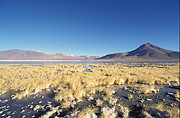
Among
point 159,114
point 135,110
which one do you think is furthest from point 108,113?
point 159,114

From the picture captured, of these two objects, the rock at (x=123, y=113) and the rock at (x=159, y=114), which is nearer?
the rock at (x=159, y=114)

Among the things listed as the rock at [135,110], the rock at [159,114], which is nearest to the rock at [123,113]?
the rock at [135,110]

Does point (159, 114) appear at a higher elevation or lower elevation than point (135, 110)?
higher

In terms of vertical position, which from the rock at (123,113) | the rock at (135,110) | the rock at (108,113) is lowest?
the rock at (135,110)

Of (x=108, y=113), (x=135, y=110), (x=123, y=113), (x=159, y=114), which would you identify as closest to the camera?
(x=159, y=114)

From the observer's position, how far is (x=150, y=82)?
9.17 metres

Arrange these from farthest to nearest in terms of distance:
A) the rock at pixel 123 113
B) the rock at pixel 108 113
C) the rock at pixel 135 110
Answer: the rock at pixel 135 110 < the rock at pixel 123 113 < the rock at pixel 108 113

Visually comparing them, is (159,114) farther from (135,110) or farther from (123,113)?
(123,113)

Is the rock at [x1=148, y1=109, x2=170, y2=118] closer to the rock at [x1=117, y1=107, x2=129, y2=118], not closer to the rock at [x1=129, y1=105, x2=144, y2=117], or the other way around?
the rock at [x1=129, y1=105, x2=144, y2=117]

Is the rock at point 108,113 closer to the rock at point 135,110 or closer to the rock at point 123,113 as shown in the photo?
the rock at point 123,113

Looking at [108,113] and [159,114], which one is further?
[108,113]

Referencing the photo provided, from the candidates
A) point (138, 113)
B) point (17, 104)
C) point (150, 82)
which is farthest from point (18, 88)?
point (150, 82)

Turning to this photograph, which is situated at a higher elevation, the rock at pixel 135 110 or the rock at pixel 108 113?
the rock at pixel 108 113

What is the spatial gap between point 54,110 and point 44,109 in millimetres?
609
